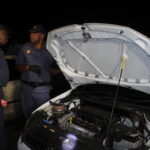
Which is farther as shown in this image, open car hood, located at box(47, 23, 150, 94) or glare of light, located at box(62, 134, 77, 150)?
open car hood, located at box(47, 23, 150, 94)

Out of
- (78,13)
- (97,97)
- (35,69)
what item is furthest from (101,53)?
(78,13)

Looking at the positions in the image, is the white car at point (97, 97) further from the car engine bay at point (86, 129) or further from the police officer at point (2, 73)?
the police officer at point (2, 73)

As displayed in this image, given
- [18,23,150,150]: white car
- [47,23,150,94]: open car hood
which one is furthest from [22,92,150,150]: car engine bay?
[47,23,150,94]: open car hood

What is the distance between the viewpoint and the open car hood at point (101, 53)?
231cm

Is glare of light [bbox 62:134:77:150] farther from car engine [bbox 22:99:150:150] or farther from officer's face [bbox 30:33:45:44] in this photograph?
officer's face [bbox 30:33:45:44]

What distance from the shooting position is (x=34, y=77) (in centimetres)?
371

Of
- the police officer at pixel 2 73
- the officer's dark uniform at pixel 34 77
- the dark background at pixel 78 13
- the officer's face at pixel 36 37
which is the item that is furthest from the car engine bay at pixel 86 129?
the dark background at pixel 78 13

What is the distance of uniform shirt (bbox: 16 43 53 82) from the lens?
12.1 feet

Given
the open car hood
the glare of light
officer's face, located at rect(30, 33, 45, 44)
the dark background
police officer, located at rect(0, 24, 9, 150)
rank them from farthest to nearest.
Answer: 1. the dark background
2. officer's face, located at rect(30, 33, 45, 44)
3. police officer, located at rect(0, 24, 9, 150)
4. the open car hood
5. the glare of light

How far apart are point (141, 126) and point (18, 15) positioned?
12.1m

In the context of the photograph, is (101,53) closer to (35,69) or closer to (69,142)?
(69,142)

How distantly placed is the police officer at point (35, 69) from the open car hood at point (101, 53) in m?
0.70

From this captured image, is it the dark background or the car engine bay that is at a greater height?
the dark background

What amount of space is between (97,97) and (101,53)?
548 millimetres
